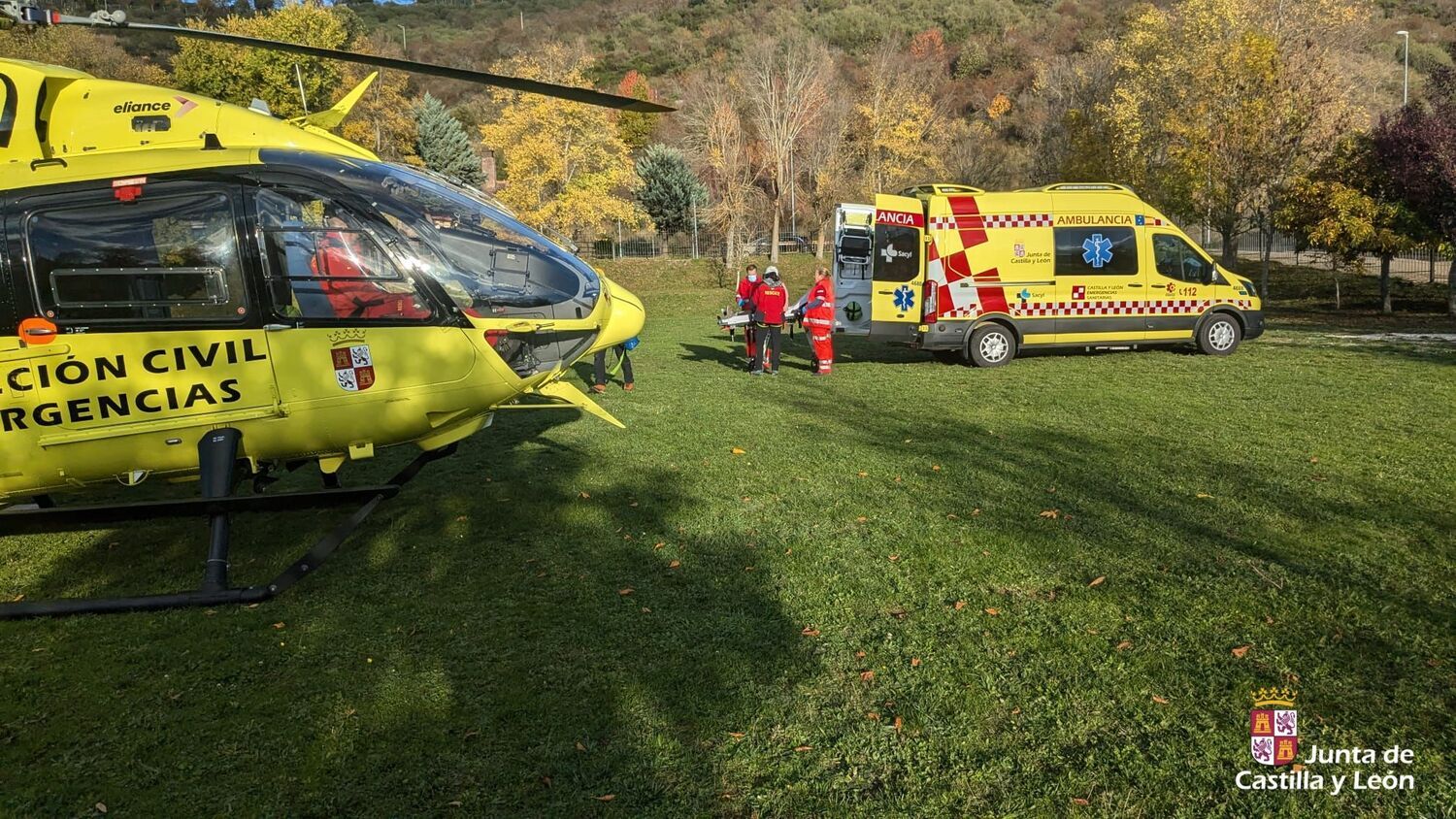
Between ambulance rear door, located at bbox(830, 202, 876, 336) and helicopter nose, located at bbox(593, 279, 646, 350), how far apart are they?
25.9ft

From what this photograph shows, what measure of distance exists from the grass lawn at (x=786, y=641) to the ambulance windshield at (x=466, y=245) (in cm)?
177

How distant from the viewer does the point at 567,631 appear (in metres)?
4.48

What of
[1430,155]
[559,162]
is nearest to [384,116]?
[559,162]

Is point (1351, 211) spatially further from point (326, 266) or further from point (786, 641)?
point (326, 266)

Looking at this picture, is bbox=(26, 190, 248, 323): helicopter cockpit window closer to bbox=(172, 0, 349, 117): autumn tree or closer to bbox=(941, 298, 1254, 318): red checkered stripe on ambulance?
bbox=(941, 298, 1254, 318): red checkered stripe on ambulance

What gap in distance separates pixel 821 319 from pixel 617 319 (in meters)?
7.47

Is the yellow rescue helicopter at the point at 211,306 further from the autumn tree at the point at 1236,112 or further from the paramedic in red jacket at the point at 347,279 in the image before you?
the autumn tree at the point at 1236,112

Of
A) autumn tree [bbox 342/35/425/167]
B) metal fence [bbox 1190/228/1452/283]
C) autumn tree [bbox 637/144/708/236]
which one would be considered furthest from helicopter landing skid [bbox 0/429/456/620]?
autumn tree [bbox 342/35/425/167]

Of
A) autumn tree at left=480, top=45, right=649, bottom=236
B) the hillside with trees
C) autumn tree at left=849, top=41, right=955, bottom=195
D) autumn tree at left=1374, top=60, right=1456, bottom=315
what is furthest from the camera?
autumn tree at left=849, top=41, right=955, bottom=195

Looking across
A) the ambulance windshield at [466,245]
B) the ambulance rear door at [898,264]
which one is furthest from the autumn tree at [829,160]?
the ambulance windshield at [466,245]

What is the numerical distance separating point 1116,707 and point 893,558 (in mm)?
1888

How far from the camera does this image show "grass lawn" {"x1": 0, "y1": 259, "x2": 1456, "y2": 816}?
321 cm

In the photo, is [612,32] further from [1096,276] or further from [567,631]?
[567,631]

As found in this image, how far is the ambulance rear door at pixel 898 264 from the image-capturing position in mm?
13383
